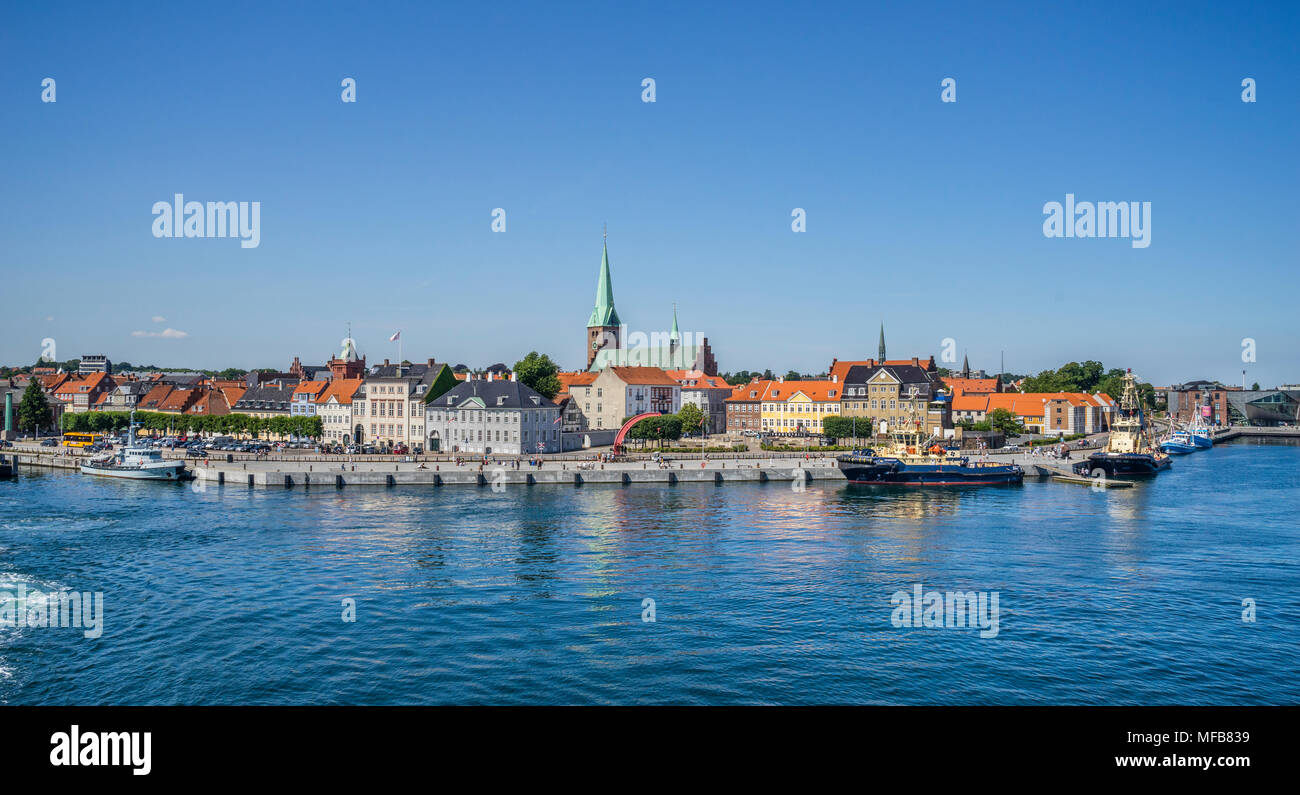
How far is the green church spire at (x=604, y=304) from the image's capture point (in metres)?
131

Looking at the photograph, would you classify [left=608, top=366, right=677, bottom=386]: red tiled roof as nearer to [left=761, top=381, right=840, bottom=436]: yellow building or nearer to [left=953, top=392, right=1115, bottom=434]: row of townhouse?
[left=761, top=381, right=840, bottom=436]: yellow building

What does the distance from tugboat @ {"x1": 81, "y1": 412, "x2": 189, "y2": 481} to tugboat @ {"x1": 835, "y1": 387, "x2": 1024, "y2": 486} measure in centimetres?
4600

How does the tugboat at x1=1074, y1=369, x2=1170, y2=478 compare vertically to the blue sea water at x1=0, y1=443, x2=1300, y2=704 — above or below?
above

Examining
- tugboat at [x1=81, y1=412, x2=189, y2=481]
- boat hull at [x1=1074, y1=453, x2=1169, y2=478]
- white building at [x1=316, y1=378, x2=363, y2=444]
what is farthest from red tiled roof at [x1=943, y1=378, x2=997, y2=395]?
tugboat at [x1=81, y1=412, x2=189, y2=481]

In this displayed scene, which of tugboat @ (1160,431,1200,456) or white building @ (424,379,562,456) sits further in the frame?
tugboat @ (1160,431,1200,456)

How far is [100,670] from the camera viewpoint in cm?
2019

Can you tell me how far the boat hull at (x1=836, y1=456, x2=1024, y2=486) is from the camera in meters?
62.8

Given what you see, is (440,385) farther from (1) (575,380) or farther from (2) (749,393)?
(2) (749,393)

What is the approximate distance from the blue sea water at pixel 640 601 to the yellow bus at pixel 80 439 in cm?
3713

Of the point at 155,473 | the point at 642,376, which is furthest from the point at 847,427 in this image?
the point at 155,473
